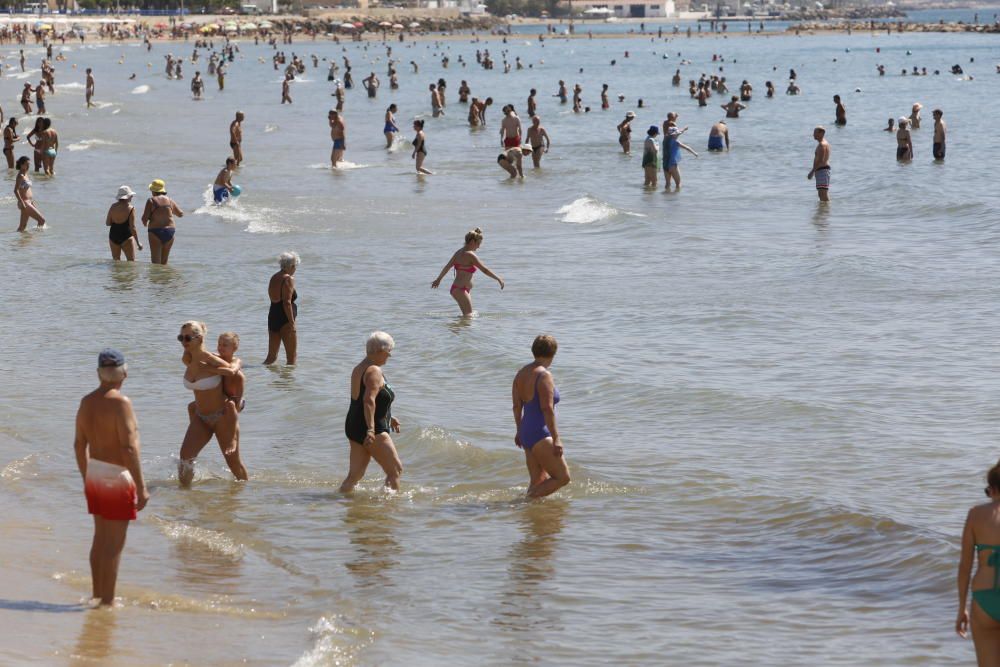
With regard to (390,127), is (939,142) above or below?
below

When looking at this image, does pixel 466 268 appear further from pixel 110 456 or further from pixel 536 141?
pixel 536 141

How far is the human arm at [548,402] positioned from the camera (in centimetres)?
934

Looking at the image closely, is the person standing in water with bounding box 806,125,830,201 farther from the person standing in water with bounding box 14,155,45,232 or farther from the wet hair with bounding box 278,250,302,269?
the wet hair with bounding box 278,250,302,269

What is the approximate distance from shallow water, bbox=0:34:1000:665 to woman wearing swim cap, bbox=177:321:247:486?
0.37 meters

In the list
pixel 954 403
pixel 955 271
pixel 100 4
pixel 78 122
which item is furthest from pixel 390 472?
pixel 100 4

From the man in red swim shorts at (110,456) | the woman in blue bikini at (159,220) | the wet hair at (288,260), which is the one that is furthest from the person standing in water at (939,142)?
the man in red swim shorts at (110,456)

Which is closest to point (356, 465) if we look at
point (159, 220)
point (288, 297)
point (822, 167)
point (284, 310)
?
point (288, 297)

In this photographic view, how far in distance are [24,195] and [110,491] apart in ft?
55.0

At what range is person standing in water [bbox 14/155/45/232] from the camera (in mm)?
22688

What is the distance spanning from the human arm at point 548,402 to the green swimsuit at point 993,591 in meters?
3.67

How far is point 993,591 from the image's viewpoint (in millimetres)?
6098

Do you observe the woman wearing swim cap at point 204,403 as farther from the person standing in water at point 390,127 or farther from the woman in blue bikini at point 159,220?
the person standing in water at point 390,127

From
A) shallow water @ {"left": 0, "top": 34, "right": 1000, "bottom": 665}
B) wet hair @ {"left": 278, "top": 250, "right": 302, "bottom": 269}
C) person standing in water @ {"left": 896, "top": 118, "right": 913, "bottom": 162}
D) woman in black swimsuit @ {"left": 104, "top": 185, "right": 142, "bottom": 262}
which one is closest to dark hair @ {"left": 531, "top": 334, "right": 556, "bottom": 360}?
shallow water @ {"left": 0, "top": 34, "right": 1000, "bottom": 665}

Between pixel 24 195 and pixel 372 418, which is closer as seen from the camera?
pixel 372 418
